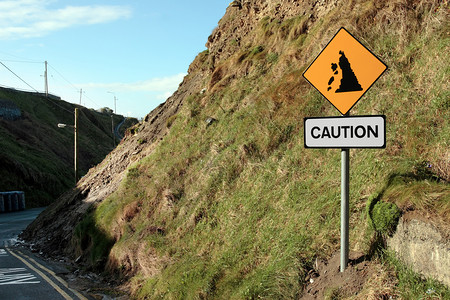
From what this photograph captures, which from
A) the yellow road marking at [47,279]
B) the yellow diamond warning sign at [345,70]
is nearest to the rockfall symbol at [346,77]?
the yellow diamond warning sign at [345,70]

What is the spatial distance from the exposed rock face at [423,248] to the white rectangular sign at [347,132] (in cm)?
101

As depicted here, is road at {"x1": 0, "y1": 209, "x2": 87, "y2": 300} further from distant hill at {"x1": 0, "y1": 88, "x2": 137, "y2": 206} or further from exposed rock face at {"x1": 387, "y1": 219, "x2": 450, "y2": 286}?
distant hill at {"x1": 0, "y1": 88, "x2": 137, "y2": 206}

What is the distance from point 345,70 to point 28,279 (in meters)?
10.4

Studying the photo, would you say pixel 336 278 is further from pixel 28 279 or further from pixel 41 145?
pixel 41 145

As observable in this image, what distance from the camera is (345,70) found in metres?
4.70

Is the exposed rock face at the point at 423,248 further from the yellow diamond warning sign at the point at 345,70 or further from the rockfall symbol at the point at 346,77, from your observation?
the rockfall symbol at the point at 346,77

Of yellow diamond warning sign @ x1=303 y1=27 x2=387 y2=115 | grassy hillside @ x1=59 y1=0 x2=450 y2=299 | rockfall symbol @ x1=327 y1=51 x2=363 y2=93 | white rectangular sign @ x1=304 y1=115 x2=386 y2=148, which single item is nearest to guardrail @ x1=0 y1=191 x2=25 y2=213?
grassy hillside @ x1=59 y1=0 x2=450 y2=299

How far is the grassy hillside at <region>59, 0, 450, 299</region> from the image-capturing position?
17.9 feet

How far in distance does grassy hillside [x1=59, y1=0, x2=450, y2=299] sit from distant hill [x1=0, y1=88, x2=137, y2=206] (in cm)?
3483

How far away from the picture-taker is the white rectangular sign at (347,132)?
4348mm

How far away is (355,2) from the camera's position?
35.1 ft

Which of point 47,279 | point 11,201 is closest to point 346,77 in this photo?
point 47,279

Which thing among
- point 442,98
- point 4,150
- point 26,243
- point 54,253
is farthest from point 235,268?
point 4,150

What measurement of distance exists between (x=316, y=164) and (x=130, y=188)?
291 inches
